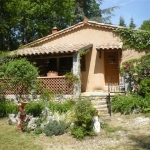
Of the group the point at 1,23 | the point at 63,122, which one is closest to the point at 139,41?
the point at 63,122

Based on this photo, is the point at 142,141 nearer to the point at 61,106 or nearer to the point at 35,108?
the point at 61,106

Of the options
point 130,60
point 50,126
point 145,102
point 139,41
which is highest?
point 139,41

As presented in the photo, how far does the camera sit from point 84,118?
320 inches

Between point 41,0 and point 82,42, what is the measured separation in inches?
480

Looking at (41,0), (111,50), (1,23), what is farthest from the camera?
(41,0)

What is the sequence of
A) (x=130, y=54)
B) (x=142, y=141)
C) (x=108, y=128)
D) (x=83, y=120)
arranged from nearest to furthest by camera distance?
(x=142, y=141), (x=83, y=120), (x=108, y=128), (x=130, y=54)

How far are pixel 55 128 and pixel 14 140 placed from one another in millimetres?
1638

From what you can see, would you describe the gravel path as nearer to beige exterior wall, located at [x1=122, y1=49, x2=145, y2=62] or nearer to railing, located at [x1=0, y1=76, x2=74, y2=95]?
railing, located at [x1=0, y1=76, x2=74, y2=95]

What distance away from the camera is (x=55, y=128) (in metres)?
8.53

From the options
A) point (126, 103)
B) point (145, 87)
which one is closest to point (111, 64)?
point (145, 87)

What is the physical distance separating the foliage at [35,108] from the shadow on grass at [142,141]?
494 centimetres

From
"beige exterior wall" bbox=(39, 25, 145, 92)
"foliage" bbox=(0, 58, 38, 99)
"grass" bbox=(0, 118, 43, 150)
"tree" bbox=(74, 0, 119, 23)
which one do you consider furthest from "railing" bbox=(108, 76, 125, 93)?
"tree" bbox=(74, 0, 119, 23)

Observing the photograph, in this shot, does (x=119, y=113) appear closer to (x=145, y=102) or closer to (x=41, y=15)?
(x=145, y=102)

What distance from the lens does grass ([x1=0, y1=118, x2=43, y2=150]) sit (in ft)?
23.2
